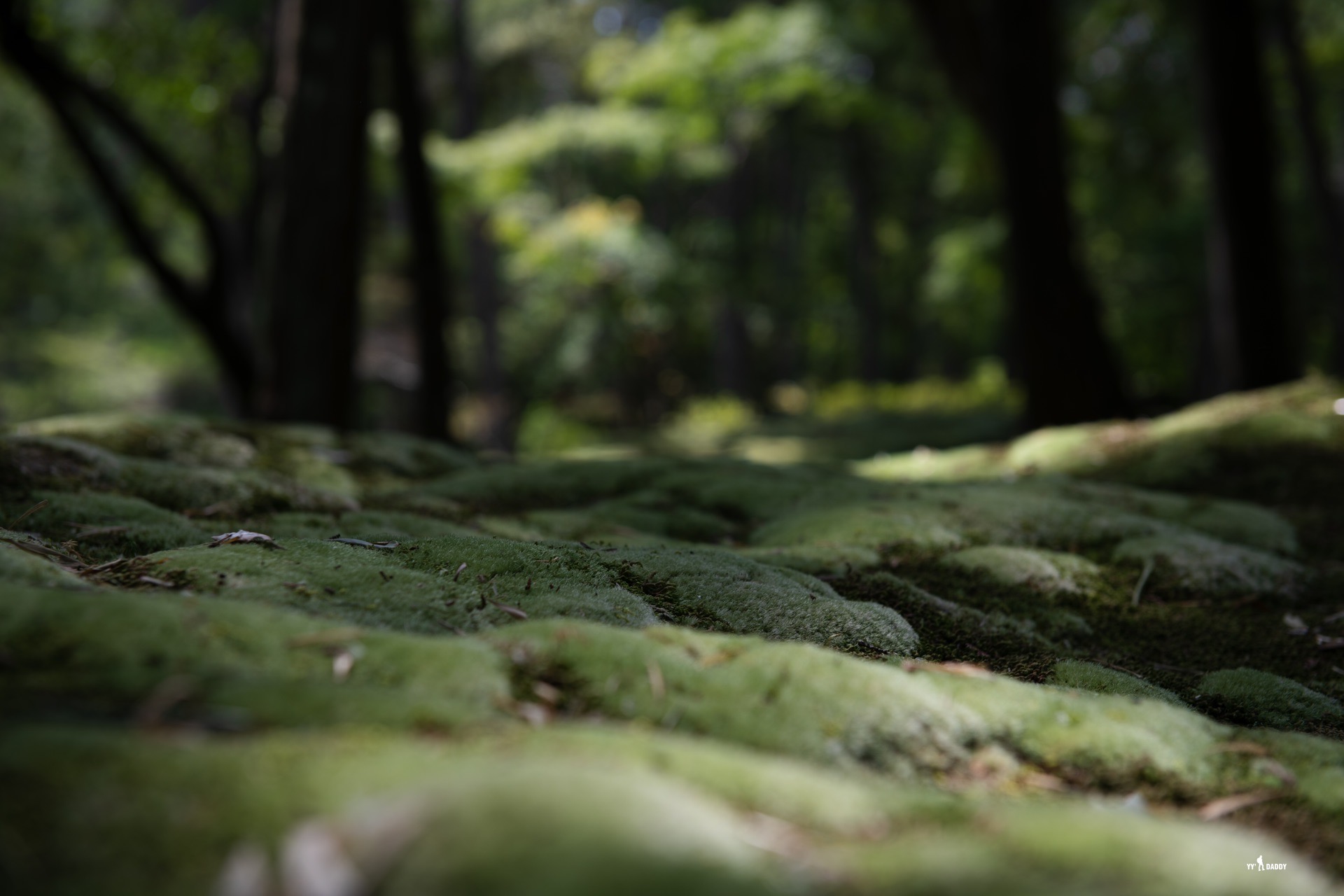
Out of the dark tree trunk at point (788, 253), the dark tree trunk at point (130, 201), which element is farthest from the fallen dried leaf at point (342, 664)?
the dark tree trunk at point (788, 253)

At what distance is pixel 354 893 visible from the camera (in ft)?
3.95

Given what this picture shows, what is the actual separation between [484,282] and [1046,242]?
522 inches

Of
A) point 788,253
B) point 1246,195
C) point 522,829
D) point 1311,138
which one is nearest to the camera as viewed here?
point 522,829

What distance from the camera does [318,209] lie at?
736 cm

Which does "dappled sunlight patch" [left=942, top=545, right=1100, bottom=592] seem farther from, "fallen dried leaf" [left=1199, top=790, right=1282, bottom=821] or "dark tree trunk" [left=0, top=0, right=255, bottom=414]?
"dark tree trunk" [left=0, top=0, right=255, bottom=414]

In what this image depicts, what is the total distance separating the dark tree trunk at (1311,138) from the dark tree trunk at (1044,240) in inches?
206

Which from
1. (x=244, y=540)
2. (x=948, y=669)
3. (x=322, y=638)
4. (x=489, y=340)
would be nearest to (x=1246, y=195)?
(x=948, y=669)

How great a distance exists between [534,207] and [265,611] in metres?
15.4

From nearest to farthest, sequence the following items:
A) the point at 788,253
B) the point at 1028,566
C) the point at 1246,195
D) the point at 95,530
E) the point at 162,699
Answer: the point at 162,699 < the point at 95,530 < the point at 1028,566 < the point at 1246,195 < the point at 788,253

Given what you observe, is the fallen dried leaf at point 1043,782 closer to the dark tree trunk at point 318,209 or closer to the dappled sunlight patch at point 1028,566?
the dappled sunlight patch at point 1028,566

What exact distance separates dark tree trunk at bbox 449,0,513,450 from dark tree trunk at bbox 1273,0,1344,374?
1341 centimetres

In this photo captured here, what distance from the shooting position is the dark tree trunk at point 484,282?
1652 cm

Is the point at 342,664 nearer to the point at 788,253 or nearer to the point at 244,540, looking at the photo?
the point at 244,540

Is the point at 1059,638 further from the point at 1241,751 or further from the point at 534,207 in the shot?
the point at 534,207
